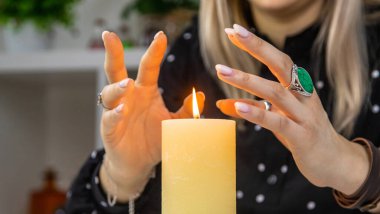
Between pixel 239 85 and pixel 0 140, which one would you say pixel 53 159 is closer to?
pixel 0 140

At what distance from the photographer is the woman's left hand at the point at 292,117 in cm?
49

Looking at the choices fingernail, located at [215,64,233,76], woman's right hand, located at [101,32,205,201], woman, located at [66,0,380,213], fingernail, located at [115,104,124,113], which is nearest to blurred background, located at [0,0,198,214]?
woman, located at [66,0,380,213]

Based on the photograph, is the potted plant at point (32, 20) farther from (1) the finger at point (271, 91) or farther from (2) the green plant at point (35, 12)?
(1) the finger at point (271, 91)

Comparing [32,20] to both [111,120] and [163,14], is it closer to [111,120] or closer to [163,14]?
[163,14]

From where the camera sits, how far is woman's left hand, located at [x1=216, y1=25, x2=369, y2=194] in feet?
1.60

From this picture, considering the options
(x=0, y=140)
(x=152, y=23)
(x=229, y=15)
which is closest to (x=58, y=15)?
(x=152, y=23)

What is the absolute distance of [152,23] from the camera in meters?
1.47

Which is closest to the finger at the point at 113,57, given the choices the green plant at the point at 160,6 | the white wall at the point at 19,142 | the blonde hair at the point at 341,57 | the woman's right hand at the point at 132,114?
the woman's right hand at the point at 132,114

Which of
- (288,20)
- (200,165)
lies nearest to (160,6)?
(288,20)

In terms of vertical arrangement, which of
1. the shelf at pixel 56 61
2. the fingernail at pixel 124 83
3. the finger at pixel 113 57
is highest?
the finger at pixel 113 57

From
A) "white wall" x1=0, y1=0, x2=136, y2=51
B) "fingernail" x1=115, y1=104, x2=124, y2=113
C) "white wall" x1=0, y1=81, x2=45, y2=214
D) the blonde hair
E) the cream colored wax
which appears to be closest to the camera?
the cream colored wax

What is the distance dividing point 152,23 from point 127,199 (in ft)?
2.60

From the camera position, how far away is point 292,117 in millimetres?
514

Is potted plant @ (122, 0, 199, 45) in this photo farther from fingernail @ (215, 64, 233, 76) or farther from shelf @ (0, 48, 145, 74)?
fingernail @ (215, 64, 233, 76)
